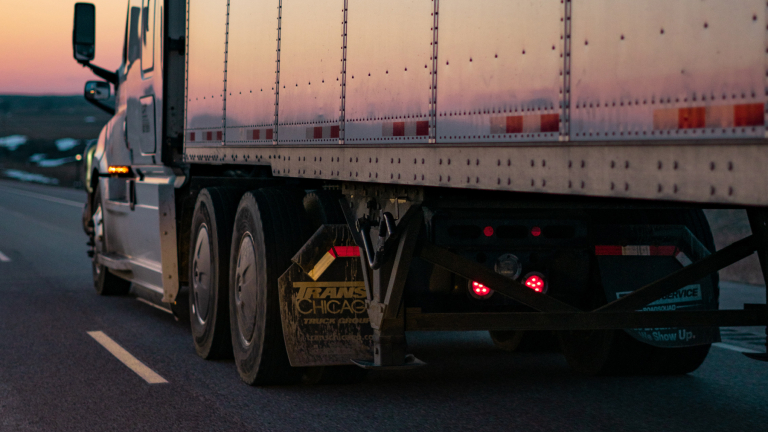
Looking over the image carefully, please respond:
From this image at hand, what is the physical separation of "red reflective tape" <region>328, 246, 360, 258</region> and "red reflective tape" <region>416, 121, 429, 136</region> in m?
1.52

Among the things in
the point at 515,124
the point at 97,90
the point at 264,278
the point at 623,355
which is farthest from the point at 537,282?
the point at 97,90

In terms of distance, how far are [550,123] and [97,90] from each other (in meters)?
8.44

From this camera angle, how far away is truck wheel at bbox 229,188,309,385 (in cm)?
654

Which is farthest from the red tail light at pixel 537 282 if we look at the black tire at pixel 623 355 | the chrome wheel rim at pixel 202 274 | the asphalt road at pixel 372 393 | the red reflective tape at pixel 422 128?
the chrome wheel rim at pixel 202 274

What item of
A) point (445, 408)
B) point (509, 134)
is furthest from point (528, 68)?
point (445, 408)

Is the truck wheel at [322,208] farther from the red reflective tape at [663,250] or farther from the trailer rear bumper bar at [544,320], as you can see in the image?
the red reflective tape at [663,250]

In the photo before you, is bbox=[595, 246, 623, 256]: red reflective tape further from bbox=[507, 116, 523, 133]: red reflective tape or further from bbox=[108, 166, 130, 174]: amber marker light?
bbox=[108, 166, 130, 174]: amber marker light

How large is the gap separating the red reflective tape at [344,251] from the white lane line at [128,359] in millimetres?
1584

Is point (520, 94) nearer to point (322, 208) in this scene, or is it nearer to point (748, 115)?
point (748, 115)

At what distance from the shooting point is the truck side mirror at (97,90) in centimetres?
1138

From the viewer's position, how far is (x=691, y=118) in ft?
11.0

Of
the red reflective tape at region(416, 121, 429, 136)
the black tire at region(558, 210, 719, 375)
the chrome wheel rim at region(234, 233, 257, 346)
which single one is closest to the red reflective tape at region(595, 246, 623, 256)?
the black tire at region(558, 210, 719, 375)

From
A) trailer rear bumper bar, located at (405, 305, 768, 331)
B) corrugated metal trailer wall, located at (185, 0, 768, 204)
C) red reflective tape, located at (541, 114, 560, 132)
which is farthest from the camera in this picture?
trailer rear bumper bar, located at (405, 305, 768, 331)

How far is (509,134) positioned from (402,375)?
3.30m
